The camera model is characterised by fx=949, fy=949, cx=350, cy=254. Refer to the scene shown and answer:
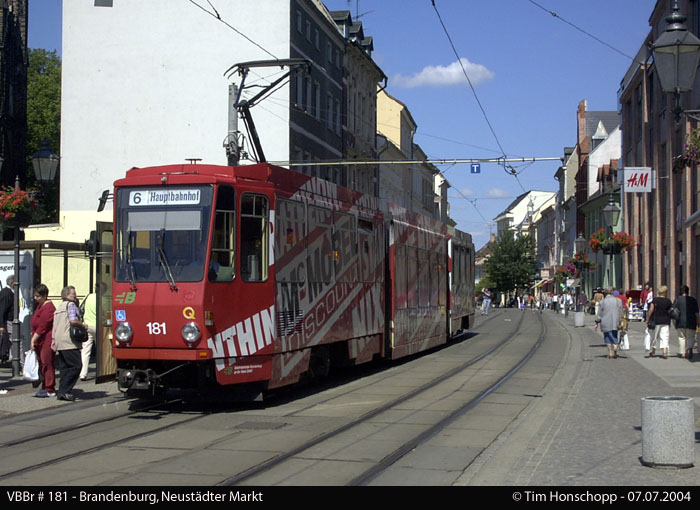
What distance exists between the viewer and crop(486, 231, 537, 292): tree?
107750 mm

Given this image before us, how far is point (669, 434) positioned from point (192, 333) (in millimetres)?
6152

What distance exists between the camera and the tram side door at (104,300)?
13.9 meters

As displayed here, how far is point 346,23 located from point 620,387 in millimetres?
39177

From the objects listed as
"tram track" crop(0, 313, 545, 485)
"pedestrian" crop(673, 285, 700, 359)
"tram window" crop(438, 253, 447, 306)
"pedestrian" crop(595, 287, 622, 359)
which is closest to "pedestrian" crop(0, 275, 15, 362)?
"tram track" crop(0, 313, 545, 485)

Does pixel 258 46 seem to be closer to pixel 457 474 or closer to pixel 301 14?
pixel 301 14

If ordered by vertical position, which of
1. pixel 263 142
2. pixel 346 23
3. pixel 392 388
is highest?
pixel 346 23

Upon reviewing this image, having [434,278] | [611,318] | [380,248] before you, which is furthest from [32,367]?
[611,318]

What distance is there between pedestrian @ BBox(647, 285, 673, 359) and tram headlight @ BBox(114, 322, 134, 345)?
1405 centimetres

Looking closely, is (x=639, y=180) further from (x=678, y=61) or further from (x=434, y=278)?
(x=678, y=61)

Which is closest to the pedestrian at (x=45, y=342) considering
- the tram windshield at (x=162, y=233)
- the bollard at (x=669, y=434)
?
the tram windshield at (x=162, y=233)

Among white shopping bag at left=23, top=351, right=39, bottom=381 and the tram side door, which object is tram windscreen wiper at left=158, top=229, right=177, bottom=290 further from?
white shopping bag at left=23, top=351, right=39, bottom=381

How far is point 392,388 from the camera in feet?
53.1

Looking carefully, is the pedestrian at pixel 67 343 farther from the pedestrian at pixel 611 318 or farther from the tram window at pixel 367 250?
the pedestrian at pixel 611 318

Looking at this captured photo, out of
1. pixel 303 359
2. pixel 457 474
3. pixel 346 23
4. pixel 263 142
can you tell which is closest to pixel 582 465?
pixel 457 474
